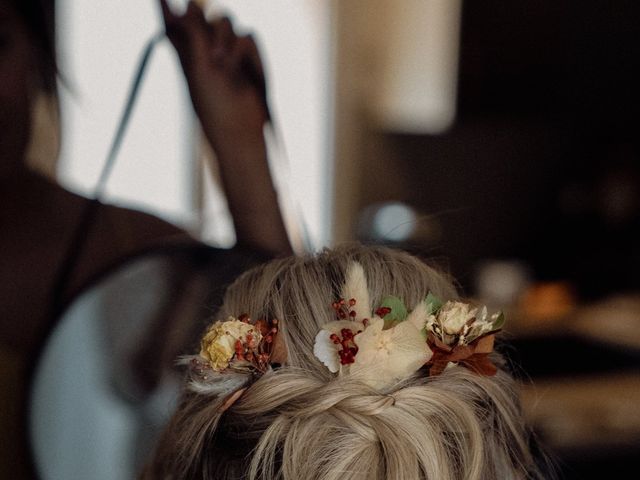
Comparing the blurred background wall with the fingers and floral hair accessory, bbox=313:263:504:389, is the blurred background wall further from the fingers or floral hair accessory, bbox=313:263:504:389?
floral hair accessory, bbox=313:263:504:389

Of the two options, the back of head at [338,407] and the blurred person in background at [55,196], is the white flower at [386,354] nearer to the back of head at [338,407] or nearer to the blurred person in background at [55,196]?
the back of head at [338,407]

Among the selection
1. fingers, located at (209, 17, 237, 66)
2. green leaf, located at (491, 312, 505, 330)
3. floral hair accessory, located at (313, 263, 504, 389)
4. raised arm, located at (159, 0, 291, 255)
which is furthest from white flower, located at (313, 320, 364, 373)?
fingers, located at (209, 17, 237, 66)

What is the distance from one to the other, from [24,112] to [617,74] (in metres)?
1.76

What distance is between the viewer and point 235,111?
131cm

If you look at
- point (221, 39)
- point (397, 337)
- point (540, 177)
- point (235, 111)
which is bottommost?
point (540, 177)

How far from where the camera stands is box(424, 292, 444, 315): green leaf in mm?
781

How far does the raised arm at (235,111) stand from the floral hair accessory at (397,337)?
0.57 m

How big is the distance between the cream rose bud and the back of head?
0.03 metres

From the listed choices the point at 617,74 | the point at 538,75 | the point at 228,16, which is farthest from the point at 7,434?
the point at 617,74

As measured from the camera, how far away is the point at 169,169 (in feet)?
4.39

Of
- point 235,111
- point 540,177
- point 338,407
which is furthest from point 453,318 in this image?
point 540,177

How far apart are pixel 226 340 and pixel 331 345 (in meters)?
0.11

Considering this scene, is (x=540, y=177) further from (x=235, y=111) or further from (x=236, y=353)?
(x=236, y=353)

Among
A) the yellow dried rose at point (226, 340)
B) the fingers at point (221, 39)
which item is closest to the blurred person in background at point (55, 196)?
the fingers at point (221, 39)
